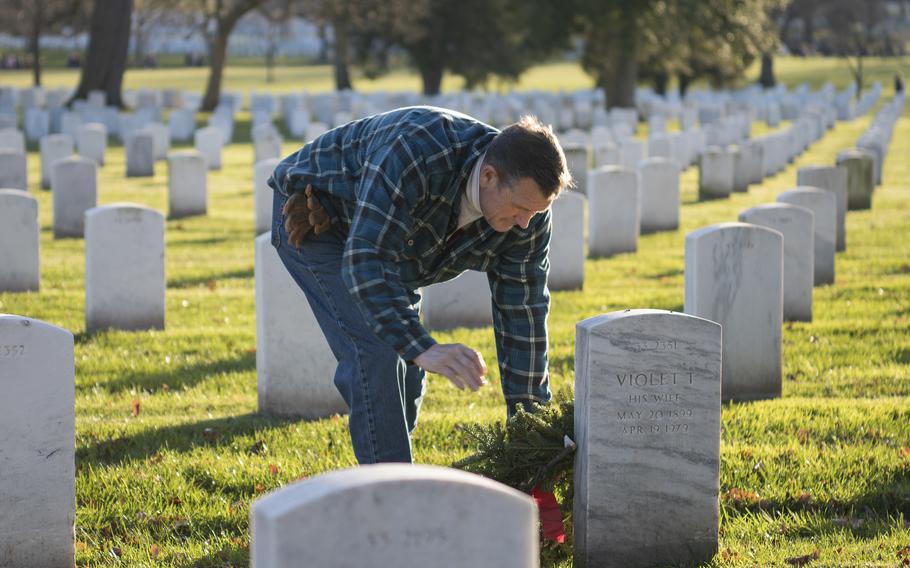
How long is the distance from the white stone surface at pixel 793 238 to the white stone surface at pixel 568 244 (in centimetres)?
192

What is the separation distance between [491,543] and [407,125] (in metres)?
1.89

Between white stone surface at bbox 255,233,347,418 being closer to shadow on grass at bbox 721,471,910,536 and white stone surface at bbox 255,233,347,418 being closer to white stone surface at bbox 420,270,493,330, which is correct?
white stone surface at bbox 420,270,493,330

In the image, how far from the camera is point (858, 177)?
17.9m

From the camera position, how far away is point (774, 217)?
937 cm

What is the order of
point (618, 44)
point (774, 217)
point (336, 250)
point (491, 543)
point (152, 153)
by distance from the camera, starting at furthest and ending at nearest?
point (618, 44) < point (152, 153) < point (774, 217) < point (336, 250) < point (491, 543)

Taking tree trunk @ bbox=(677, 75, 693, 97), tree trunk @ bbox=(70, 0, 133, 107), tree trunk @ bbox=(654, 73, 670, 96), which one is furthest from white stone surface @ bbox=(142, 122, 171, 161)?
tree trunk @ bbox=(654, 73, 670, 96)

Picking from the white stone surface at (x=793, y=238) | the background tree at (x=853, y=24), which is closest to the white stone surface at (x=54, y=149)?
the white stone surface at (x=793, y=238)

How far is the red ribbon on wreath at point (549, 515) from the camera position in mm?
4948

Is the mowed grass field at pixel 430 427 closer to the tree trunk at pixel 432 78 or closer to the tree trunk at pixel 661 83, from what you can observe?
the tree trunk at pixel 432 78

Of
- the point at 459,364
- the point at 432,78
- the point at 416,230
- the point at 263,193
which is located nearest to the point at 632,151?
the point at 263,193

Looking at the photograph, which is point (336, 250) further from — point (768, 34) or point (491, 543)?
point (768, 34)

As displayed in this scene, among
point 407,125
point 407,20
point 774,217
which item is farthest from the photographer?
point 407,20

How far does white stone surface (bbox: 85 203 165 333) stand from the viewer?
9.47m

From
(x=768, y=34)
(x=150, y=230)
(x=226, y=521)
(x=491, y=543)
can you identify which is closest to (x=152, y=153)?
(x=150, y=230)
